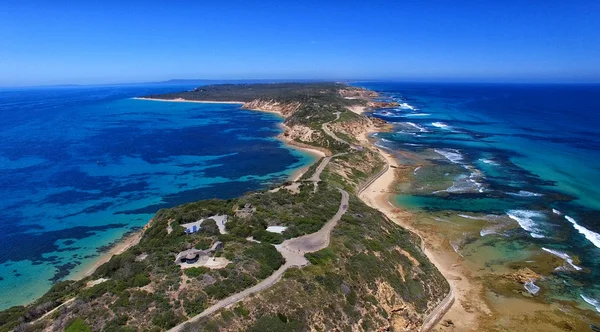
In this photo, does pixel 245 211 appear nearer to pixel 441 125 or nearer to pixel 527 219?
pixel 527 219

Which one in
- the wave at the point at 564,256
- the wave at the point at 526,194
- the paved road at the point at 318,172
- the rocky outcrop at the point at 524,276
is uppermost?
the paved road at the point at 318,172

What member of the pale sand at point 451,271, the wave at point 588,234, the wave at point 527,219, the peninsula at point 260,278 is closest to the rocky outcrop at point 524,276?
the pale sand at point 451,271

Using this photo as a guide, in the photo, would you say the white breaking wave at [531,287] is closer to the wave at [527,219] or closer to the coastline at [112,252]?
the wave at [527,219]

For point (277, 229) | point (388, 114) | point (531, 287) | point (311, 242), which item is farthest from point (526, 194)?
point (388, 114)

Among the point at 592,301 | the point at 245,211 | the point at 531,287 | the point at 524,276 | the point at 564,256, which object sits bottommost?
the point at 592,301

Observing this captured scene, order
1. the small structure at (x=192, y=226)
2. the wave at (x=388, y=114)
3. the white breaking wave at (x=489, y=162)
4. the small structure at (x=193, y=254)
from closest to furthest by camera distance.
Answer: the small structure at (x=193, y=254) → the small structure at (x=192, y=226) → the white breaking wave at (x=489, y=162) → the wave at (x=388, y=114)

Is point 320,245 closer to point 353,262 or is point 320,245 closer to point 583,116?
point 353,262
